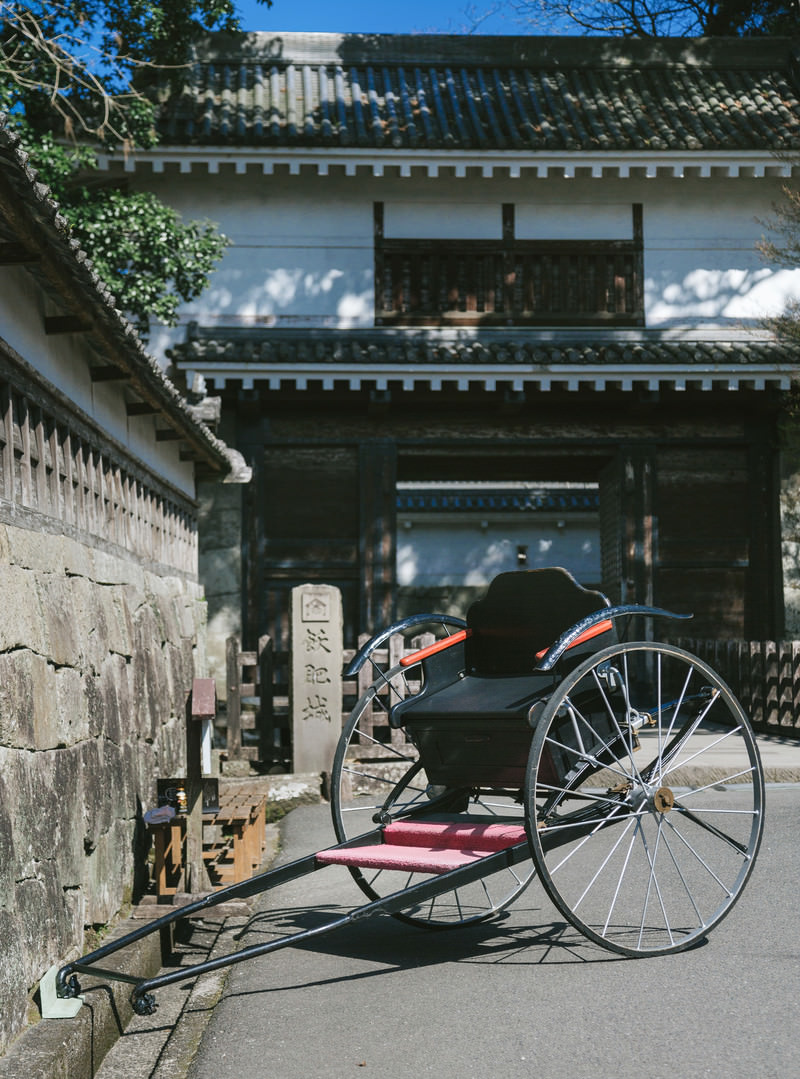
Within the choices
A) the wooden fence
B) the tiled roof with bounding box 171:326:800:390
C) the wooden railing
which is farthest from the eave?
the wooden fence

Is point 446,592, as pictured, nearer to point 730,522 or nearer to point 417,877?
point 730,522

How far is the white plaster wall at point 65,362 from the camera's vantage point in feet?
15.2

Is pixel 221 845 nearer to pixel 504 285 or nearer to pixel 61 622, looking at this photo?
pixel 61 622

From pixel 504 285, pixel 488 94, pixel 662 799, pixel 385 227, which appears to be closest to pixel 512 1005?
pixel 662 799

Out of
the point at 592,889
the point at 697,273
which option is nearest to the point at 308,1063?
the point at 592,889

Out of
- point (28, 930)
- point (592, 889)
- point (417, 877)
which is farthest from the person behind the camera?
→ point (417, 877)

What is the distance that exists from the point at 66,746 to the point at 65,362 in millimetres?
2022

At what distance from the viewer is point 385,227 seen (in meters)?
14.0

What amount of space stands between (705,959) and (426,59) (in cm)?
1448

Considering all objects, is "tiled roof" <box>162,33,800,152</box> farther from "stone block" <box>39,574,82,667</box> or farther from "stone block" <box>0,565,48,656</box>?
"stone block" <box>0,565,48,656</box>

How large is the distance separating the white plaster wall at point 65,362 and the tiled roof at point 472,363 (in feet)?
12.4

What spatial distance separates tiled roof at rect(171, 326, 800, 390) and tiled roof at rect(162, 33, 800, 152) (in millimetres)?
2568

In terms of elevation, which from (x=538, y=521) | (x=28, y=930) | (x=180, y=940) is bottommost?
(x=180, y=940)

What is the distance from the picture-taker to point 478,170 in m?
13.7
